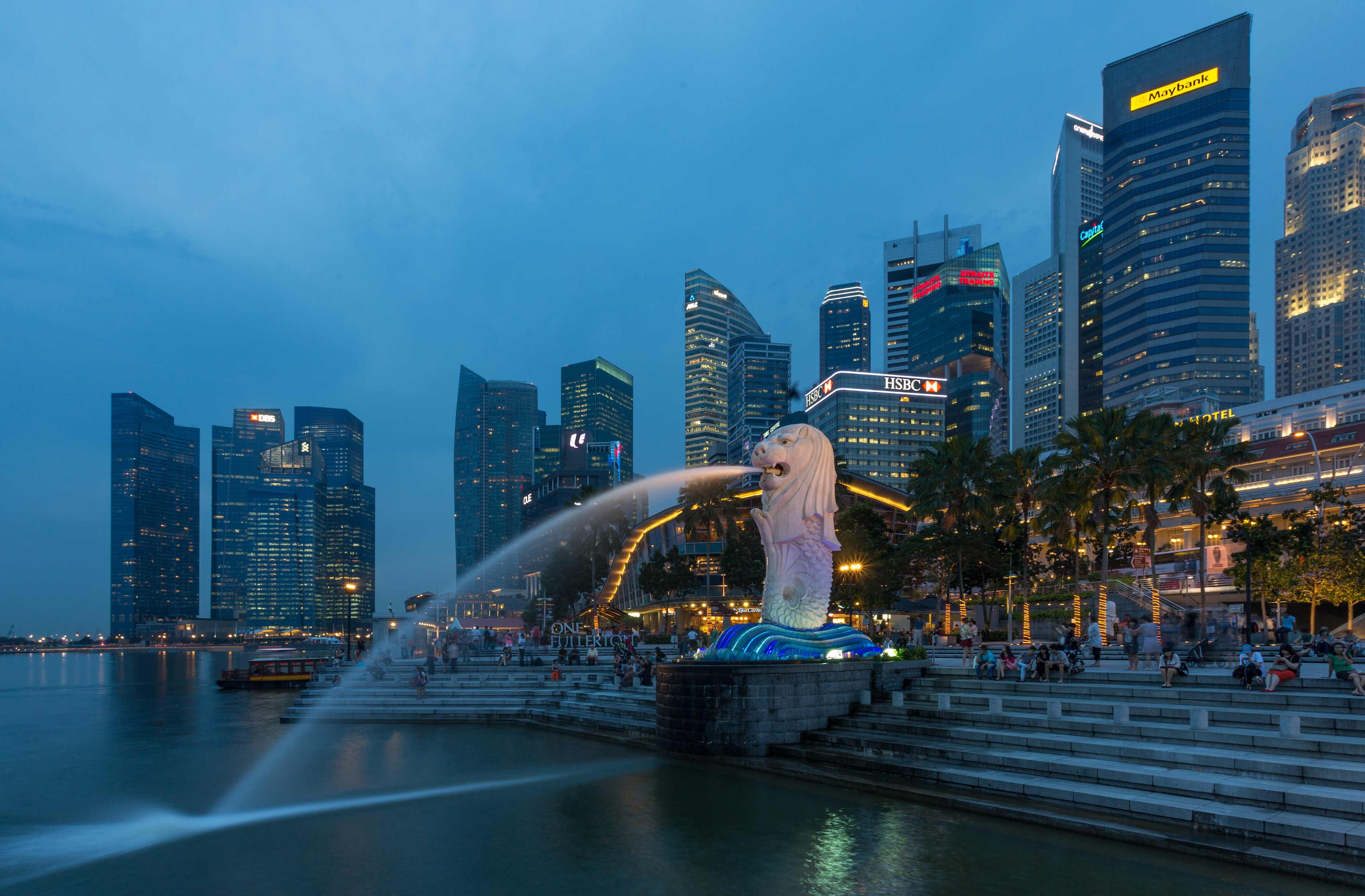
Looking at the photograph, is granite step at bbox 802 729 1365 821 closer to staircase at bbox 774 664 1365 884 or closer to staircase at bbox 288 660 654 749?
staircase at bbox 774 664 1365 884

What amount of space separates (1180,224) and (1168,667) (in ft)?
522

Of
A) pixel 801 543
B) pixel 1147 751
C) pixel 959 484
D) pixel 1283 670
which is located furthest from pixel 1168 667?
pixel 959 484

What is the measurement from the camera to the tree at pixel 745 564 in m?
63.2

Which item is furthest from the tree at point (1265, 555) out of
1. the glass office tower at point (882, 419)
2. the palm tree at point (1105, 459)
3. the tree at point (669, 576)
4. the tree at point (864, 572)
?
the glass office tower at point (882, 419)

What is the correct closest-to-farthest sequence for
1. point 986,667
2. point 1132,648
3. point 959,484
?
point 1132,648 < point 986,667 < point 959,484

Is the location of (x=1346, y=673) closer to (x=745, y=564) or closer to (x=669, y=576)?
(x=745, y=564)

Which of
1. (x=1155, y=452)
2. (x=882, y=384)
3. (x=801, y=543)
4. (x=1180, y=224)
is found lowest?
(x=801, y=543)

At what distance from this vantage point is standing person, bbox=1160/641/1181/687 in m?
18.9

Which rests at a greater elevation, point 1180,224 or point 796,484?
point 1180,224

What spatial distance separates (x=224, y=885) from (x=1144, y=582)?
53.2 meters

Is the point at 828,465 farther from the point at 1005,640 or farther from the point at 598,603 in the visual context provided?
the point at 598,603

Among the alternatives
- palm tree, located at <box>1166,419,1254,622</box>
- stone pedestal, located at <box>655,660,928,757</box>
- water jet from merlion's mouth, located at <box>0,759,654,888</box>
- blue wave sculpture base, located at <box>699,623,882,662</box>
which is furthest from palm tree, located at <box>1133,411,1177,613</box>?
water jet from merlion's mouth, located at <box>0,759,654,888</box>

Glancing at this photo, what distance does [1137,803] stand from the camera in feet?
44.4

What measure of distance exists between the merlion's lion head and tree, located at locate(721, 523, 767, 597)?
38.5m
